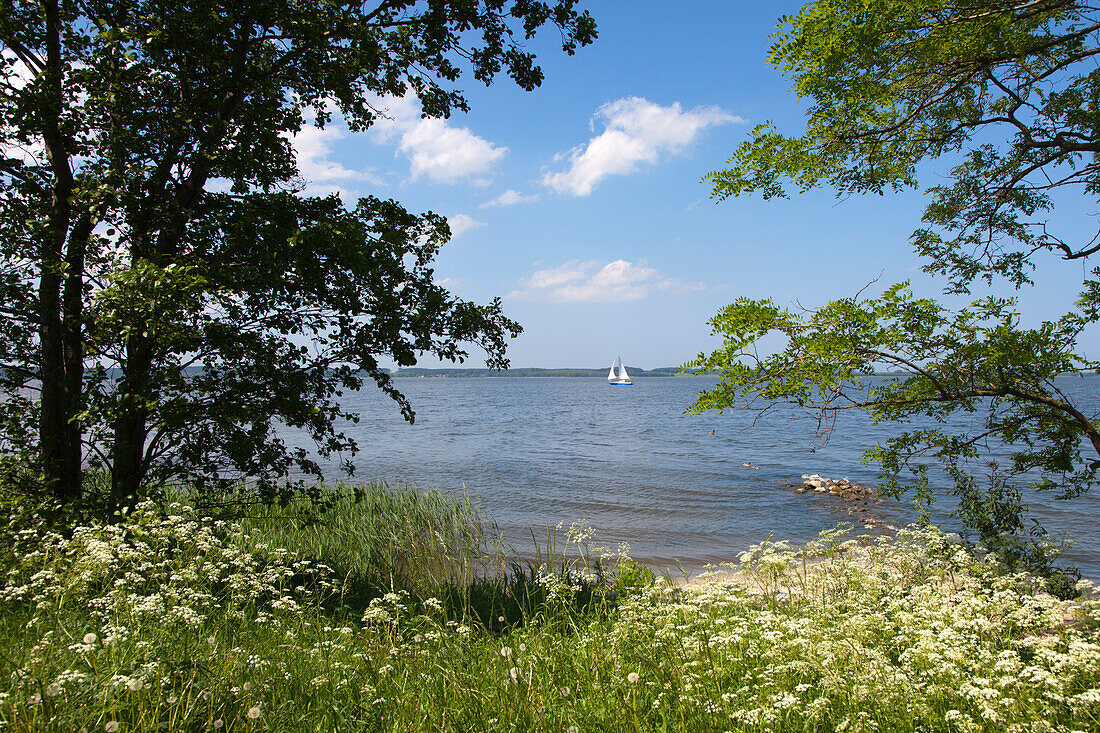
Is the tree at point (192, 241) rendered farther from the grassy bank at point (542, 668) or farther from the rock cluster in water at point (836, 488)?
the rock cluster in water at point (836, 488)

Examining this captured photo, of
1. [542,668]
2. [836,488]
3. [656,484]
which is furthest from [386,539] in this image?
[836,488]

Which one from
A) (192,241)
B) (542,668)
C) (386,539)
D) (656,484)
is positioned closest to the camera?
(542,668)

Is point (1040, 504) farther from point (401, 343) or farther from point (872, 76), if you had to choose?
point (401, 343)

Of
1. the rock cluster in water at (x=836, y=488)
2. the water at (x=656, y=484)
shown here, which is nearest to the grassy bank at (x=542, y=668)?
the water at (x=656, y=484)

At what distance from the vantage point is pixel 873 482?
20.7m

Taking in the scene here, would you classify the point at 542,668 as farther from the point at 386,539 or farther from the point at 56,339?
the point at 386,539

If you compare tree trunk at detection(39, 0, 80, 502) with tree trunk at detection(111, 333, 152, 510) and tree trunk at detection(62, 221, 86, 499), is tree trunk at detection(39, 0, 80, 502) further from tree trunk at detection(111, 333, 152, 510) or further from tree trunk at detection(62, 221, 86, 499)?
tree trunk at detection(111, 333, 152, 510)

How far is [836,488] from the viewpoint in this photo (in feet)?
60.2

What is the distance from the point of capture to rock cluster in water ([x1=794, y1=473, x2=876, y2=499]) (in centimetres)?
1802

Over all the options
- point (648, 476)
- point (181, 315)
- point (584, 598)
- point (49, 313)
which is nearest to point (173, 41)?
point (181, 315)

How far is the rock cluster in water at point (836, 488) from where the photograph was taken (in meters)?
18.0

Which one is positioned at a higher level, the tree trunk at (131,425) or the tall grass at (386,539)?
the tree trunk at (131,425)

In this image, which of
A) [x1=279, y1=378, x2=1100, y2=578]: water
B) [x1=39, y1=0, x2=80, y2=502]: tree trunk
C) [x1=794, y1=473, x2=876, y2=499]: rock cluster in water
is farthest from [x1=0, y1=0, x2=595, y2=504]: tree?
[x1=794, y1=473, x2=876, y2=499]: rock cluster in water

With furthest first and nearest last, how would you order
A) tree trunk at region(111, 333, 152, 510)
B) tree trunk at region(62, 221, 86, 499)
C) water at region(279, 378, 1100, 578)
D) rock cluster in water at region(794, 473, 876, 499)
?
rock cluster in water at region(794, 473, 876, 499) < water at region(279, 378, 1100, 578) < tree trunk at region(62, 221, 86, 499) < tree trunk at region(111, 333, 152, 510)
